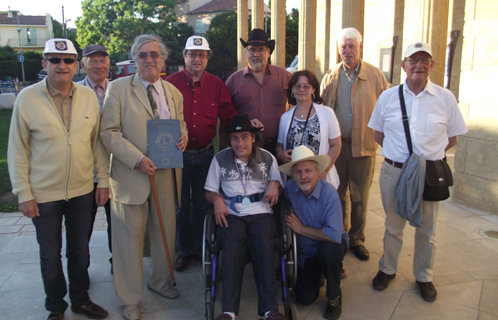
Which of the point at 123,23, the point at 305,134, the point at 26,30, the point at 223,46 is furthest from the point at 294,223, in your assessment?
the point at 26,30

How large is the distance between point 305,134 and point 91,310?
2.33 meters

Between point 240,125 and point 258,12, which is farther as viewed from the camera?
point 258,12

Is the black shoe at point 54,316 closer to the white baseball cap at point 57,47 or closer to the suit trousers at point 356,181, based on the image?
the white baseball cap at point 57,47

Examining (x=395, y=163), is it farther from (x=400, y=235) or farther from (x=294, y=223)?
(x=294, y=223)

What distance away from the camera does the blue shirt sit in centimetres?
316

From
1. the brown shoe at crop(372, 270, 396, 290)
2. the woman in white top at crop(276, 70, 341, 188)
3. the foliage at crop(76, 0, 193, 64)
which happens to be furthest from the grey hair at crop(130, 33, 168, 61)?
the foliage at crop(76, 0, 193, 64)

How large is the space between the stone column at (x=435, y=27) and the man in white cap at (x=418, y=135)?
8.58 ft

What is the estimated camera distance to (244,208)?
3305mm

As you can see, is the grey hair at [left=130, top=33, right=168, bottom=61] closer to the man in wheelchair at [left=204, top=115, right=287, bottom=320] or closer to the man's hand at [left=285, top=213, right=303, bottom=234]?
the man in wheelchair at [left=204, top=115, right=287, bottom=320]

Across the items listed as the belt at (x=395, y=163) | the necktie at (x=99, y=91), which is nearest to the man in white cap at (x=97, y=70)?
the necktie at (x=99, y=91)

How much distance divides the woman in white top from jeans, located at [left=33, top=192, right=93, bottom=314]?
1.78 meters

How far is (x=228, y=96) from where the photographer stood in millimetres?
4023

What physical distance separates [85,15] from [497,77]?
49435 mm

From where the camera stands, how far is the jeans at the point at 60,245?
2900 mm
